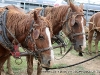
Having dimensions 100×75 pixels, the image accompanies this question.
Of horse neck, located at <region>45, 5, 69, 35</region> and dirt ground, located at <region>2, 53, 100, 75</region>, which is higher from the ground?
horse neck, located at <region>45, 5, 69, 35</region>

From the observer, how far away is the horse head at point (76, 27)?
4.28 metres

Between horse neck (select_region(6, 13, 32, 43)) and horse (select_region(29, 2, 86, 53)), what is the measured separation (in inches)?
42.3

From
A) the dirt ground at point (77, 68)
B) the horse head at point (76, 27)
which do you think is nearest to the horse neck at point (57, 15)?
the horse head at point (76, 27)

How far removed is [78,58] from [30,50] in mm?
5300

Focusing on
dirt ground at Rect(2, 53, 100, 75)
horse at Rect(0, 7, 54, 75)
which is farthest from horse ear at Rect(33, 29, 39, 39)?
dirt ground at Rect(2, 53, 100, 75)

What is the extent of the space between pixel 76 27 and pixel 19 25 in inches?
58.8

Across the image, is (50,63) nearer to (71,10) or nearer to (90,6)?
(71,10)

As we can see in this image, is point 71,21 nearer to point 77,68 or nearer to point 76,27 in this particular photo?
point 76,27

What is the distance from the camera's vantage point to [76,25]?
4293 mm

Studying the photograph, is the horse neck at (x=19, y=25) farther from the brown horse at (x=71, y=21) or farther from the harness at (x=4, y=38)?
the brown horse at (x=71, y=21)

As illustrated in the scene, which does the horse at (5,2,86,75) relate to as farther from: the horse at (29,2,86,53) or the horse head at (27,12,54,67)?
the horse head at (27,12,54,67)

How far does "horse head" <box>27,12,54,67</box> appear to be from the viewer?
3031mm

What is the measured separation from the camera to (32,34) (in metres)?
3.08

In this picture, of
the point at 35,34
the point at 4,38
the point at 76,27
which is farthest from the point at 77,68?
the point at 35,34
